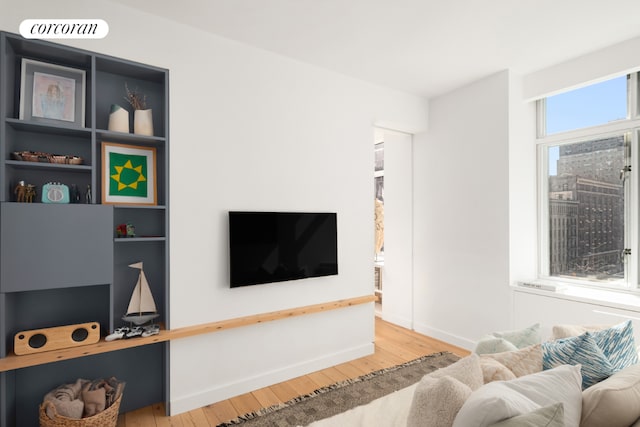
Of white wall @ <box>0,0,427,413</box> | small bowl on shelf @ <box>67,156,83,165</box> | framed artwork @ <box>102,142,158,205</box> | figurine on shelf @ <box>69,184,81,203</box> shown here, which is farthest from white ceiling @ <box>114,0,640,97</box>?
figurine on shelf @ <box>69,184,81,203</box>

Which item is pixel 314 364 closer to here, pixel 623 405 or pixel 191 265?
pixel 191 265

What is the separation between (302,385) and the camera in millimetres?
2773

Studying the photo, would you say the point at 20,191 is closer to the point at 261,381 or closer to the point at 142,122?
the point at 142,122

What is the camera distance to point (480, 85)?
344 centimetres

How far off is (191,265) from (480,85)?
324cm

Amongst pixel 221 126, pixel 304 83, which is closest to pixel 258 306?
pixel 221 126

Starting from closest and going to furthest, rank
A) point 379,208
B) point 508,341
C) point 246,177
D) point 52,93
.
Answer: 1. point 508,341
2. point 52,93
3. point 246,177
4. point 379,208

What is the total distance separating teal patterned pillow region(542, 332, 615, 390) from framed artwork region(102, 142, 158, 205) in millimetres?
2491

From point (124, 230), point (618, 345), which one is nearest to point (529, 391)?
point (618, 345)

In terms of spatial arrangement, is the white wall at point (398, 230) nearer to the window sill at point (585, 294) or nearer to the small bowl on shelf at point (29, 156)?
the window sill at point (585, 294)

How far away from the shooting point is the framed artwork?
88.9 inches

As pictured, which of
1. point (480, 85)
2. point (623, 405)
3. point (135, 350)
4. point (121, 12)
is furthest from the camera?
point (480, 85)

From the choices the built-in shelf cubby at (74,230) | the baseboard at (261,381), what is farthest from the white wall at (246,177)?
the built-in shelf cubby at (74,230)

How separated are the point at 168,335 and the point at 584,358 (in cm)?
231
